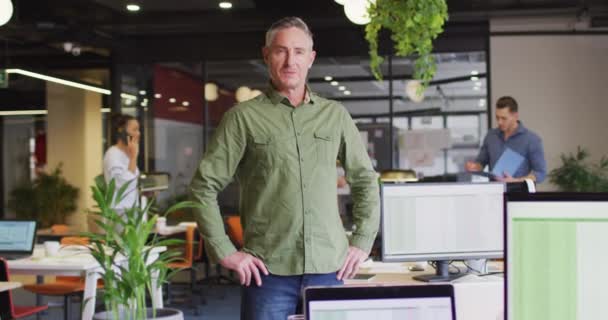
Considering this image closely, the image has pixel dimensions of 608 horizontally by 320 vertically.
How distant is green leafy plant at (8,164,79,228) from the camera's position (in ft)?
46.2

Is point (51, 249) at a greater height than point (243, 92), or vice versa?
point (243, 92)

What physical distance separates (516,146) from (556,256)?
4947 millimetres

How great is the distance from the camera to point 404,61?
37.0ft

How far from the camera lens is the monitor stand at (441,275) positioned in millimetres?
3752

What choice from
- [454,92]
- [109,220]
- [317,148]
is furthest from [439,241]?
[454,92]

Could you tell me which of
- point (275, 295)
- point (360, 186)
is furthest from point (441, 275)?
point (275, 295)

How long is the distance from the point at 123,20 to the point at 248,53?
1.82m

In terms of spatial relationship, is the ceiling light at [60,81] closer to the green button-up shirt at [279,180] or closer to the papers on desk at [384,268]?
the papers on desk at [384,268]

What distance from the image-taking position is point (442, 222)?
3641mm

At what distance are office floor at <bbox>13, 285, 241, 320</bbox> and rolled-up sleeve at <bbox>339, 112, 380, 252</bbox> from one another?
5825mm

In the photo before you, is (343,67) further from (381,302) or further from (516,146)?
(381,302)

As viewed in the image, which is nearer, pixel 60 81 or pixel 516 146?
pixel 516 146

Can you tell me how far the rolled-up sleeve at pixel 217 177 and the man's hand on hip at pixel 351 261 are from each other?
398 mm

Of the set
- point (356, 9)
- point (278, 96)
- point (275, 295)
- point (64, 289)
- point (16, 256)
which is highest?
point (356, 9)
